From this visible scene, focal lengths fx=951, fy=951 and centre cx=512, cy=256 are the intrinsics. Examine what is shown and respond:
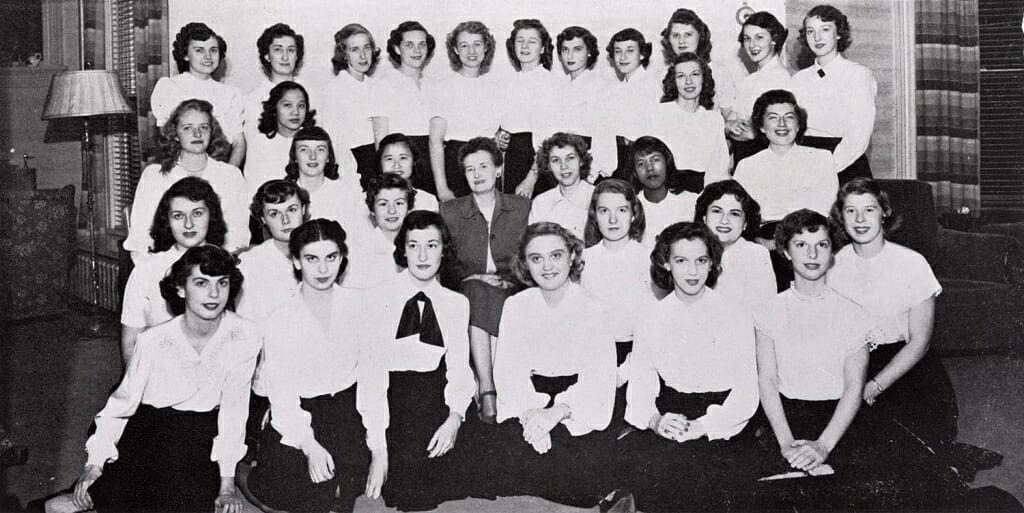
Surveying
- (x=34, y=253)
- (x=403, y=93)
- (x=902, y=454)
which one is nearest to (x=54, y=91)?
(x=34, y=253)

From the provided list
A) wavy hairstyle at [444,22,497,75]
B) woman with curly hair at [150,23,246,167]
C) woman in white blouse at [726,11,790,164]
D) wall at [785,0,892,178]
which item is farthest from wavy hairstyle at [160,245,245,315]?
wall at [785,0,892,178]

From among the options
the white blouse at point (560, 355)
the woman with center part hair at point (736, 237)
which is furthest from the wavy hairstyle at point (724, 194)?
the white blouse at point (560, 355)

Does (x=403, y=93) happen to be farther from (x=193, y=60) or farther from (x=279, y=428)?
(x=279, y=428)

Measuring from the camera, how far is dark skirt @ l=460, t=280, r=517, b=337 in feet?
11.6

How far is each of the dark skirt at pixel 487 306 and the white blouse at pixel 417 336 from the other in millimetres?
112

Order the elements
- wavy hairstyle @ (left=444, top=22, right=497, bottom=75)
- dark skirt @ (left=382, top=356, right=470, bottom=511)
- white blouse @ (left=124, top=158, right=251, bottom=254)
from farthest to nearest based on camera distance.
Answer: wavy hairstyle @ (left=444, top=22, right=497, bottom=75) < white blouse @ (left=124, top=158, right=251, bottom=254) < dark skirt @ (left=382, top=356, right=470, bottom=511)

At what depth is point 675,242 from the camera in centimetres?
336

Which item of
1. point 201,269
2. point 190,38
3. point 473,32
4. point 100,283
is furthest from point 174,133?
point 100,283

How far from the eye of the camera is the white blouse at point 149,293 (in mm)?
3410

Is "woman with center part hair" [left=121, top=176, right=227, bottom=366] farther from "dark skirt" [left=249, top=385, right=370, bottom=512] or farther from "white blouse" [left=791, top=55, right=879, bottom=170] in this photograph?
"white blouse" [left=791, top=55, right=879, bottom=170]

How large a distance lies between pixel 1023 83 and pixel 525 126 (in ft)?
12.3

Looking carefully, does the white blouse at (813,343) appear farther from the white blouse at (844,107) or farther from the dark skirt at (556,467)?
the white blouse at (844,107)

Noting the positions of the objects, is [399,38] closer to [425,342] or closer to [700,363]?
[425,342]

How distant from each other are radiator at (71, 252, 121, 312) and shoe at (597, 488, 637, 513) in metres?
3.49
